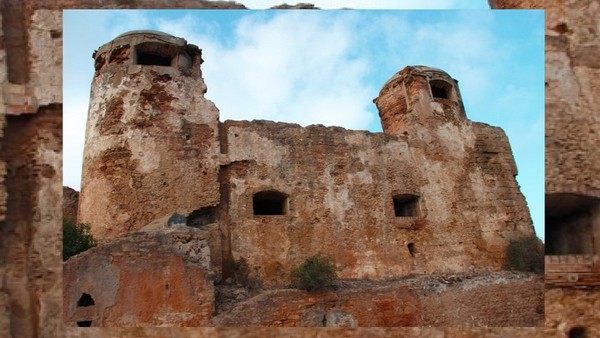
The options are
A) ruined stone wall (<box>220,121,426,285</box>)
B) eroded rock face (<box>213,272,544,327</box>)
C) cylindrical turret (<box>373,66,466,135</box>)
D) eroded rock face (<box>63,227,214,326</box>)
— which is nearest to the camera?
eroded rock face (<box>63,227,214,326</box>)

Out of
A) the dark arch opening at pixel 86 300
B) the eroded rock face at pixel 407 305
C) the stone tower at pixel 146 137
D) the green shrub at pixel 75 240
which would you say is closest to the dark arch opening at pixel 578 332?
the eroded rock face at pixel 407 305

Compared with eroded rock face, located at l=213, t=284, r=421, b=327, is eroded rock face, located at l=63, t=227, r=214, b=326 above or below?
above

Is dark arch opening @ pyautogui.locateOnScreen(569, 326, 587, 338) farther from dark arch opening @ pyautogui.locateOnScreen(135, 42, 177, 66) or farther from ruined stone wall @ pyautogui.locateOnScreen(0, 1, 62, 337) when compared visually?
dark arch opening @ pyautogui.locateOnScreen(135, 42, 177, 66)

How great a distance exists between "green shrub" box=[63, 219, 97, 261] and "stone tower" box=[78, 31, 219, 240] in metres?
0.48

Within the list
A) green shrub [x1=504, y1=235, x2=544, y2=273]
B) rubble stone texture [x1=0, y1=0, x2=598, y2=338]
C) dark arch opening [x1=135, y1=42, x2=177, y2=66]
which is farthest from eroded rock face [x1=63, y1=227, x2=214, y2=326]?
green shrub [x1=504, y1=235, x2=544, y2=273]

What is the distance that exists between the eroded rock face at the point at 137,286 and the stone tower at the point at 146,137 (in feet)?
4.22

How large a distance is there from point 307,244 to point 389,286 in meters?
1.39

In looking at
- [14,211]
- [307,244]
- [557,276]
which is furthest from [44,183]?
[557,276]

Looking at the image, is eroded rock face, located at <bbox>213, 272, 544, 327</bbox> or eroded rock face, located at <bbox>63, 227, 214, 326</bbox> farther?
eroded rock face, located at <bbox>213, 272, 544, 327</bbox>

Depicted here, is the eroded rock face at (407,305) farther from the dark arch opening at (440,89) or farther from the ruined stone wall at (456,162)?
the dark arch opening at (440,89)

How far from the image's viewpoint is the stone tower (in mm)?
9898

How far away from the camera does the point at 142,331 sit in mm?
7539

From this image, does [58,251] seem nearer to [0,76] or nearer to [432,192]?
[0,76]

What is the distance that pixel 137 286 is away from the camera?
8258 mm
